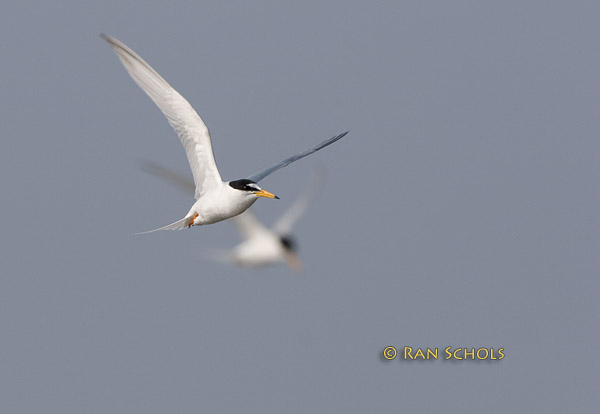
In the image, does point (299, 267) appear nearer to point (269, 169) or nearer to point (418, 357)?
point (418, 357)

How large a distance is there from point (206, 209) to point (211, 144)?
117 cm

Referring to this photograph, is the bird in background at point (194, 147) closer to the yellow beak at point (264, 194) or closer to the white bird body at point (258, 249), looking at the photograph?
the yellow beak at point (264, 194)

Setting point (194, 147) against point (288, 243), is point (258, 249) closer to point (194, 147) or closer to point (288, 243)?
point (288, 243)

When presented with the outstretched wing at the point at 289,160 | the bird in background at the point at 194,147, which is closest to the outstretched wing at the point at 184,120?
the bird in background at the point at 194,147

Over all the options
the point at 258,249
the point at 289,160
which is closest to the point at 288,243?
the point at 258,249

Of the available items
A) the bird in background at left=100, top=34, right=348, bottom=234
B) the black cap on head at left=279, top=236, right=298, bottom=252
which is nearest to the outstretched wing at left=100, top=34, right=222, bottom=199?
the bird in background at left=100, top=34, right=348, bottom=234

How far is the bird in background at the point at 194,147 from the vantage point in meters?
19.0

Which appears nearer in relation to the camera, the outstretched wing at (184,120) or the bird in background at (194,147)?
the bird in background at (194,147)

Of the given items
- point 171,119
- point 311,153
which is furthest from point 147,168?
point 311,153

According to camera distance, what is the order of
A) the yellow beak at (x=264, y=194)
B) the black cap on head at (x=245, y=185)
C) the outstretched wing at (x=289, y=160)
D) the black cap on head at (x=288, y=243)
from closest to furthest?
the yellow beak at (x=264, y=194), the black cap on head at (x=245, y=185), the outstretched wing at (x=289, y=160), the black cap on head at (x=288, y=243)

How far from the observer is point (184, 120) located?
63.9 ft

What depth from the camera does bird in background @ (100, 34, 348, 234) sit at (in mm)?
18953

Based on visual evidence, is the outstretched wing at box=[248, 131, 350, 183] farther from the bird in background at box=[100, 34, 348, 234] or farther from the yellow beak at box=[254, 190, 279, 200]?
the yellow beak at box=[254, 190, 279, 200]

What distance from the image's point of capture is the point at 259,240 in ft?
93.0
